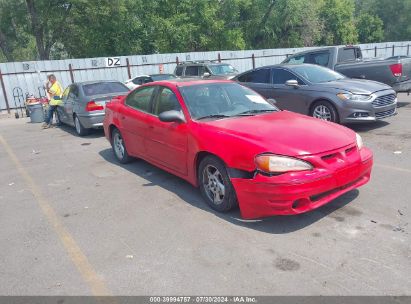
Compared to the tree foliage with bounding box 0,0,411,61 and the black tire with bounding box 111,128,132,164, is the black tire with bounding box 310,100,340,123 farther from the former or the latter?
the tree foliage with bounding box 0,0,411,61

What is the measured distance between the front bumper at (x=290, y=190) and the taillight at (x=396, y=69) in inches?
294

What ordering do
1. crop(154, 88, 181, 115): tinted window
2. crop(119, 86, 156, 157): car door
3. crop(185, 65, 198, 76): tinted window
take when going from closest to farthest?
crop(154, 88, 181, 115): tinted window
crop(119, 86, 156, 157): car door
crop(185, 65, 198, 76): tinted window

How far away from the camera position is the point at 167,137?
5.16 meters

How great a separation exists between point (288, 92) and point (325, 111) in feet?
3.49

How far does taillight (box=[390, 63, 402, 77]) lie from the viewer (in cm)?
1019

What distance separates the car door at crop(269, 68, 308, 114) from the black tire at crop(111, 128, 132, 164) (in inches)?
165

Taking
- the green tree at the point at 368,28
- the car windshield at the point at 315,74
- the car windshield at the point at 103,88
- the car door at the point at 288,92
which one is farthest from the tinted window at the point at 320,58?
the green tree at the point at 368,28

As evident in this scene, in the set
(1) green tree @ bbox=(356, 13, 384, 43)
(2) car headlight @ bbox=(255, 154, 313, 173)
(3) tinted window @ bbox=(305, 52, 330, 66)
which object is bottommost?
(2) car headlight @ bbox=(255, 154, 313, 173)

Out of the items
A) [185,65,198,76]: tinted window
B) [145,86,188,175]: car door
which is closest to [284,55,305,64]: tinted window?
[185,65,198,76]: tinted window

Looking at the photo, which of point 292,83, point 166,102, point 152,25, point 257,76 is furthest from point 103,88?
point 152,25

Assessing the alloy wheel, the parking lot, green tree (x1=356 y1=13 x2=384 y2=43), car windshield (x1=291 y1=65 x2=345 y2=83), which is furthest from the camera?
green tree (x1=356 y1=13 x2=384 y2=43)

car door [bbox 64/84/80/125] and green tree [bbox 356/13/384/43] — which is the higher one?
green tree [bbox 356/13/384/43]

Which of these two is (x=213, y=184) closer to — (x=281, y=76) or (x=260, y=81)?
(x=281, y=76)

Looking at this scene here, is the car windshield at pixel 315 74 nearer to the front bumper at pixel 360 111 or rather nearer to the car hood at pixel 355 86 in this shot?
the car hood at pixel 355 86
